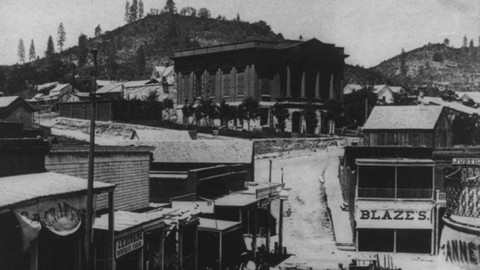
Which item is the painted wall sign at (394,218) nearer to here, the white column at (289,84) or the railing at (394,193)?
the railing at (394,193)

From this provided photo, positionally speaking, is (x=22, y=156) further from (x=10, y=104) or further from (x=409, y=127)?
(x=10, y=104)

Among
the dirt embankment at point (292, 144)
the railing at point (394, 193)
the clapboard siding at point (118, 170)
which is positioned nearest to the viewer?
the clapboard siding at point (118, 170)

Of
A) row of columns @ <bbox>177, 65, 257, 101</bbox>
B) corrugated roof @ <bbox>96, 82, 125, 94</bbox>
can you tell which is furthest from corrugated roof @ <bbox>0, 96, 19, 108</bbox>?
corrugated roof @ <bbox>96, 82, 125, 94</bbox>

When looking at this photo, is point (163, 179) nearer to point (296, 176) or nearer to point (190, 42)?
point (296, 176)

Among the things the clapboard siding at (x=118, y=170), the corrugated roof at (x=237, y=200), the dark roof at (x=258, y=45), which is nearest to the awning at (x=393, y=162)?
the corrugated roof at (x=237, y=200)

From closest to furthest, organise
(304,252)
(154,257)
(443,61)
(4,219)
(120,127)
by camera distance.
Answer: (4,219) → (154,257) → (304,252) → (120,127) → (443,61)

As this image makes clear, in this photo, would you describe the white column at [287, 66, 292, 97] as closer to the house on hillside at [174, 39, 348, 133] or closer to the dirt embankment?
the house on hillside at [174, 39, 348, 133]

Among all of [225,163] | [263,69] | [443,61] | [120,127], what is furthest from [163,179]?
[443,61]
